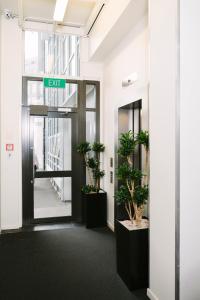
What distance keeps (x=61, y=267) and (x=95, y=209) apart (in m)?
1.61

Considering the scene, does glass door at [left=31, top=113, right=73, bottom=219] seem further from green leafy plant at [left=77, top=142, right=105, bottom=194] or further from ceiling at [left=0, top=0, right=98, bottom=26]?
ceiling at [left=0, top=0, right=98, bottom=26]

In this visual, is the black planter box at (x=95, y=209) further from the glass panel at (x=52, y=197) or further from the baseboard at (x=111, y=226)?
the glass panel at (x=52, y=197)

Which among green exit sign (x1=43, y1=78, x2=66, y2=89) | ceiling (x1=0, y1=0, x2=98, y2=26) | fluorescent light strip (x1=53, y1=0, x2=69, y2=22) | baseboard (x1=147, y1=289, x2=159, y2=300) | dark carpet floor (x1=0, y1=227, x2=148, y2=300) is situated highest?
ceiling (x1=0, y1=0, x2=98, y2=26)

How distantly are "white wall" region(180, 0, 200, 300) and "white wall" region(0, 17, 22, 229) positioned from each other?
3459 millimetres

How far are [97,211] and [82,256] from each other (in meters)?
1.27

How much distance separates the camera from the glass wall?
4925mm

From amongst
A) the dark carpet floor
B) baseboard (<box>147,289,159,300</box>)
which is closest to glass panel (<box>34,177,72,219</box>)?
the dark carpet floor

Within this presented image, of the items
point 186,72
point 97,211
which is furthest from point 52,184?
point 186,72

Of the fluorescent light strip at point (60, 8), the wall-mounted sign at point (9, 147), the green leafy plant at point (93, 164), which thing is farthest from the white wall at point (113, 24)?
the wall-mounted sign at point (9, 147)

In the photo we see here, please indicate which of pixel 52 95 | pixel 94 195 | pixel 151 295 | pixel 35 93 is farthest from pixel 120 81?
pixel 151 295

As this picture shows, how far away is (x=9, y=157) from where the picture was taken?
463cm

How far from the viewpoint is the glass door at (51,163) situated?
495 cm

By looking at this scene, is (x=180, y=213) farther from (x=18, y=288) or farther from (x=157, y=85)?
(x=18, y=288)

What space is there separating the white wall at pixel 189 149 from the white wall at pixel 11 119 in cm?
346
